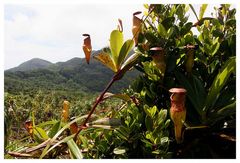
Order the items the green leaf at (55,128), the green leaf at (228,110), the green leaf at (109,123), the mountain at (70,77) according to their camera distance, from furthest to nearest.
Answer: the mountain at (70,77) < the green leaf at (55,128) < the green leaf at (109,123) < the green leaf at (228,110)

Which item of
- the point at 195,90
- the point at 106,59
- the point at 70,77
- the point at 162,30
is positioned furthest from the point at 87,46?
the point at 70,77

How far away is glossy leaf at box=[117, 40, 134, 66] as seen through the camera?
0.84 m

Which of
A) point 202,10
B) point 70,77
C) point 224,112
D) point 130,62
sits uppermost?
point 202,10

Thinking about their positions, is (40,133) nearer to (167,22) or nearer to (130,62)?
(130,62)

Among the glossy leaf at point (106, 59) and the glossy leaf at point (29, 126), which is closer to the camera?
the glossy leaf at point (106, 59)

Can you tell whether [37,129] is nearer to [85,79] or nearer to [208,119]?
[208,119]

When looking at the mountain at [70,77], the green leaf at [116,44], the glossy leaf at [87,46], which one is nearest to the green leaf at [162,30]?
the green leaf at [116,44]

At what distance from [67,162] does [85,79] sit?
4204 cm

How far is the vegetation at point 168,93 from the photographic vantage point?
0.72 m

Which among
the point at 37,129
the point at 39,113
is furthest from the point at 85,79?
the point at 37,129

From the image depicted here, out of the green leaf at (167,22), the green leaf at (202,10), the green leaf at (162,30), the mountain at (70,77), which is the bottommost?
the mountain at (70,77)

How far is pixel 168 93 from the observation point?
0.80 m

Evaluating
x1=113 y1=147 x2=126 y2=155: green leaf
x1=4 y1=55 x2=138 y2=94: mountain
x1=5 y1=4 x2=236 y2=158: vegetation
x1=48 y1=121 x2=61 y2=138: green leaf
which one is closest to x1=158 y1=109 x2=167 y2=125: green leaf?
x1=5 y1=4 x2=236 y2=158: vegetation

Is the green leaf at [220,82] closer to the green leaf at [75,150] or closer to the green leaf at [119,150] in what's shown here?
the green leaf at [119,150]
